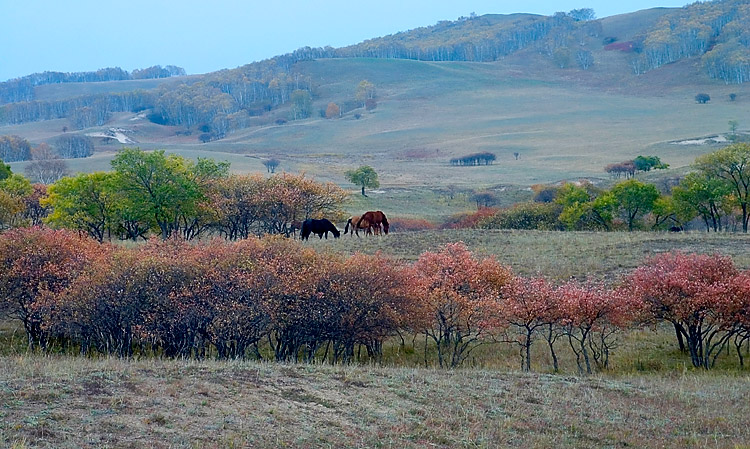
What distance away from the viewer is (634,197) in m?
58.2

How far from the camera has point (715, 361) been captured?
23250 millimetres

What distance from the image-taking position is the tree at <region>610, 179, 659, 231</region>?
58312mm

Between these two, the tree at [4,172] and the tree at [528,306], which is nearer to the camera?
the tree at [528,306]

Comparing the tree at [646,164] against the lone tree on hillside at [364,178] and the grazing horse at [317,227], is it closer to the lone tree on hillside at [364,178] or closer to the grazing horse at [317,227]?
the lone tree on hillside at [364,178]

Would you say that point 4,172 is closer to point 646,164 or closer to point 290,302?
point 290,302

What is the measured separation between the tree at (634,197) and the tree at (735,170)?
5429mm

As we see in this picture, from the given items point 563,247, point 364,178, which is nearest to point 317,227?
point 563,247

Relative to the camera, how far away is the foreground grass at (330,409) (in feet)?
37.4

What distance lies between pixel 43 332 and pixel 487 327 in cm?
1465

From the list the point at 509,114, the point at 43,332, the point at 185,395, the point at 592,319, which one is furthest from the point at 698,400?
the point at 509,114

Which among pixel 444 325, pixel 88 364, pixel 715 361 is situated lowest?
pixel 715 361

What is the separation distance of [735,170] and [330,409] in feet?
158

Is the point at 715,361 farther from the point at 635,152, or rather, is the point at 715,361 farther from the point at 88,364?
the point at 635,152

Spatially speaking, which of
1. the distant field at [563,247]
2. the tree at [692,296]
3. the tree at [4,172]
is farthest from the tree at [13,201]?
the tree at [692,296]
